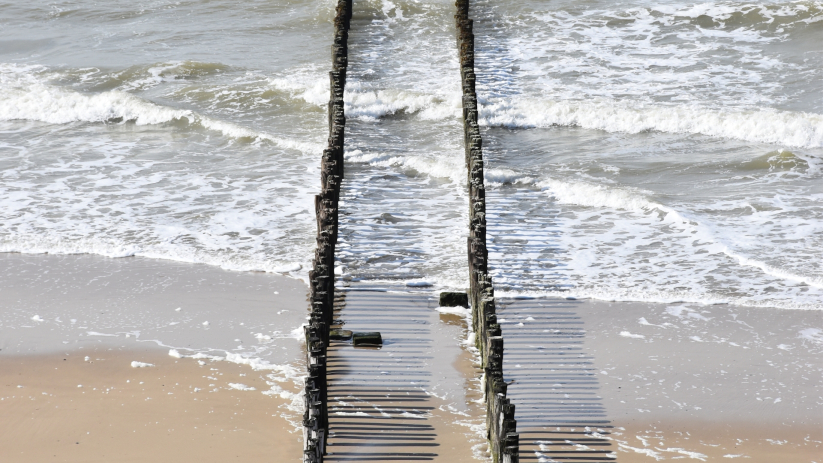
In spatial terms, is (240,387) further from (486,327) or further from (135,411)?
(486,327)

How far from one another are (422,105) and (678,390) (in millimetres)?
8332

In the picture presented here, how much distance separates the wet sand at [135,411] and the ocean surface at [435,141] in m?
1.98

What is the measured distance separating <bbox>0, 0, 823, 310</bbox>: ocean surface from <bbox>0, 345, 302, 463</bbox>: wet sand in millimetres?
1977

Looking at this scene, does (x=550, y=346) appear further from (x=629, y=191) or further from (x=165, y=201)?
(x=165, y=201)

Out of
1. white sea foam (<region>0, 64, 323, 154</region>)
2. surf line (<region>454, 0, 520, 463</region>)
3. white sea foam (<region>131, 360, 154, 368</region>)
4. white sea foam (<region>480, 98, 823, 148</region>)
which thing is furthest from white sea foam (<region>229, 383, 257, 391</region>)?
white sea foam (<region>480, 98, 823, 148</region>)

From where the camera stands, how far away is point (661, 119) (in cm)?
1330

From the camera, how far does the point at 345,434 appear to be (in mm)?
5703

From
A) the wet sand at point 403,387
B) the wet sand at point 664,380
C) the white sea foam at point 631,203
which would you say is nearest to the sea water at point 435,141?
the white sea foam at point 631,203

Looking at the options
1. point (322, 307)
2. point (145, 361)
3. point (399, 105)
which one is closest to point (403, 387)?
point (322, 307)

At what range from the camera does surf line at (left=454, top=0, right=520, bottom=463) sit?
15.7 ft

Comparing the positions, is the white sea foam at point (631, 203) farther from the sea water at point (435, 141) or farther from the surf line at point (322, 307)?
the surf line at point (322, 307)

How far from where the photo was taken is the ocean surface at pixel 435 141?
874 cm

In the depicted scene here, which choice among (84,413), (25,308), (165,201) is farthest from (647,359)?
(165,201)

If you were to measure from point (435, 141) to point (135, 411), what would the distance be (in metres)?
7.46
